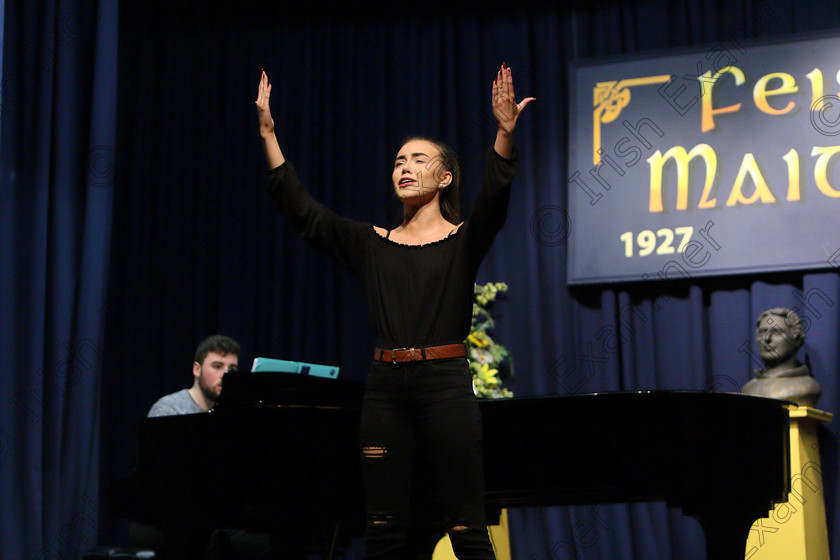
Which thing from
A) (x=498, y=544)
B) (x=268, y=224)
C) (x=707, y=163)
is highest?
(x=707, y=163)

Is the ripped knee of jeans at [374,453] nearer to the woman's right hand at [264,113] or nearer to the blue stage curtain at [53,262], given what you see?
the woman's right hand at [264,113]

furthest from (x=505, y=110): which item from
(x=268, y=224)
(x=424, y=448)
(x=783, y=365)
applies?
(x=268, y=224)

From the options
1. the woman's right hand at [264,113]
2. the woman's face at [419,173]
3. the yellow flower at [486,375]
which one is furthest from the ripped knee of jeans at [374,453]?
the yellow flower at [486,375]

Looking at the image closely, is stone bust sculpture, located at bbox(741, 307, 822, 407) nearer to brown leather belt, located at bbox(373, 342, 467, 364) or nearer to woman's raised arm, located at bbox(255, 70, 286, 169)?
brown leather belt, located at bbox(373, 342, 467, 364)

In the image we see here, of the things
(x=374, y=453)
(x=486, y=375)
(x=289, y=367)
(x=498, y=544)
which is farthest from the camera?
(x=486, y=375)

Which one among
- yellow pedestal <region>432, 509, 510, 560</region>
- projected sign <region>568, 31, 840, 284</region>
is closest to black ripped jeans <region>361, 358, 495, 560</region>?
yellow pedestal <region>432, 509, 510, 560</region>

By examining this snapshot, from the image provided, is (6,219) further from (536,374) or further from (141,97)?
(536,374)

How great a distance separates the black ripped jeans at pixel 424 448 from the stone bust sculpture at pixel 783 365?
106 inches

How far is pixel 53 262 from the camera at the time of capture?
4.84m

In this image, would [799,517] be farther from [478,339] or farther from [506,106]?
[506,106]

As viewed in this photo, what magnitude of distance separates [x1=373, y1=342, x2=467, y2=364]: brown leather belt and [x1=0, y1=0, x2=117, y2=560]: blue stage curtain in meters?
3.04

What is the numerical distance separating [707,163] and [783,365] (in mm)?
1235

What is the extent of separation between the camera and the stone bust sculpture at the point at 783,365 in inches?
170

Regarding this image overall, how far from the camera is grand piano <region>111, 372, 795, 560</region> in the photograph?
2.91 meters
